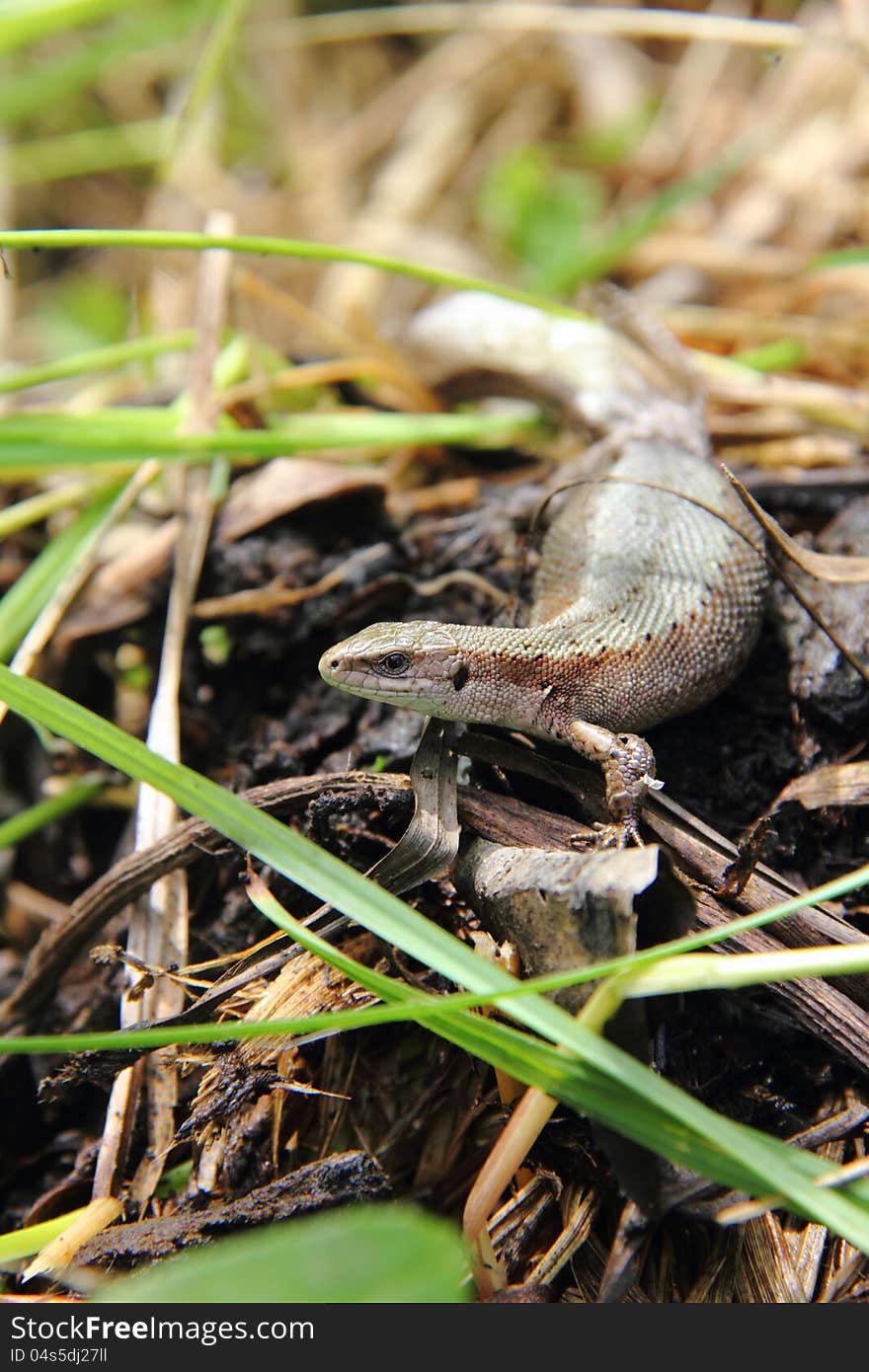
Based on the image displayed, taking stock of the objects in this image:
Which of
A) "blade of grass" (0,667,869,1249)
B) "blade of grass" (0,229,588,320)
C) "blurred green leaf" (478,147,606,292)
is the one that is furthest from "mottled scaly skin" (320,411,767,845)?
"blurred green leaf" (478,147,606,292)

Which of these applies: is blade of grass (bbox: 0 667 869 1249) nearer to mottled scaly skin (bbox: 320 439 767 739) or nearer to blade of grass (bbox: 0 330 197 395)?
mottled scaly skin (bbox: 320 439 767 739)

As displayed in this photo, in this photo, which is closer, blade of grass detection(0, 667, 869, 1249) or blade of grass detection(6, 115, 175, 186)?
blade of grass detection(0, 667, 869, 1249)

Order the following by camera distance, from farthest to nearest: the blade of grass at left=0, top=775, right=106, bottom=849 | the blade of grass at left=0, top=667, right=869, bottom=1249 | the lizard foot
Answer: the blade of grass at left=0, top=775, right=106, bottom=849
the lizard foot
the blade of grass at left=0, top=667, right=869, bottom=1249

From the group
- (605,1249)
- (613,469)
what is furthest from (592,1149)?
(613,469)

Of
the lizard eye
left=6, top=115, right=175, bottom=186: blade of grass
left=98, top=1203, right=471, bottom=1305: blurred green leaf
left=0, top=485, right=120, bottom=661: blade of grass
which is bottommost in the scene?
left=0, top=485, right=120, bottom=661: blade of grass

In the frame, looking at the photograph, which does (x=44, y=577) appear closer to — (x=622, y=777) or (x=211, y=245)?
(x=211, y=245)

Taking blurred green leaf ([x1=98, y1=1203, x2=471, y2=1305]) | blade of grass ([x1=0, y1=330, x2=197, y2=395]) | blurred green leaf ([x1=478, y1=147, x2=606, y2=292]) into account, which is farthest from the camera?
blurred green leaf ([x1=478, y1=147, x2=606, y2=292])

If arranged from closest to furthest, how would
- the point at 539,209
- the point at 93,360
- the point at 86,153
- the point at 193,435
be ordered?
the point at 193,435
the point at 93,360
the point at 539,209
the point at 86,153

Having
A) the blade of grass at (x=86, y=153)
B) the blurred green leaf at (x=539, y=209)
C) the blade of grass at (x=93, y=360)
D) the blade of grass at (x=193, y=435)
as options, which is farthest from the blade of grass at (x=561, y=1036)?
the blade of grass at (x=86, y=153)

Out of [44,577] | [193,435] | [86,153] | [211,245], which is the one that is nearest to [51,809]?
[44,577]
